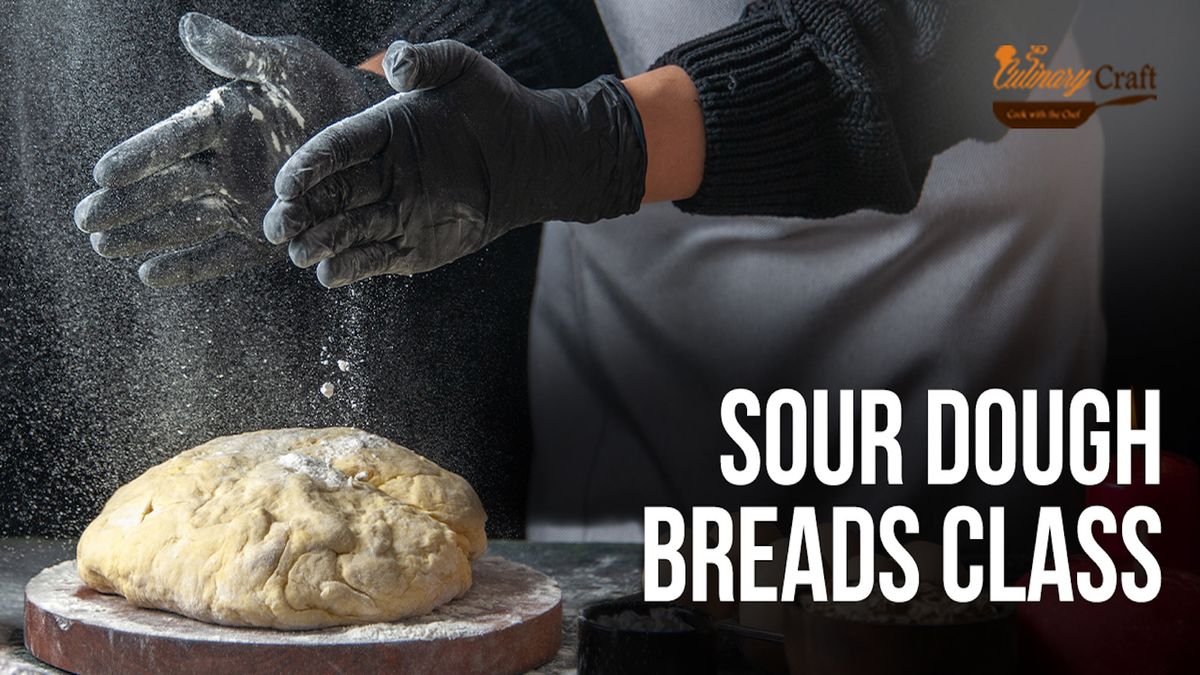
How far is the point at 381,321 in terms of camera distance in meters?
2.06

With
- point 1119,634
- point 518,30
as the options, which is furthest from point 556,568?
point 518,30

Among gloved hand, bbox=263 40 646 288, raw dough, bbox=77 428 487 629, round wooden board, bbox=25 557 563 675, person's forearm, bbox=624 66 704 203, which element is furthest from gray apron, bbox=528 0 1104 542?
round wooden board, bbox=25 557 563 675

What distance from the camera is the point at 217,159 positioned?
1.54 meters

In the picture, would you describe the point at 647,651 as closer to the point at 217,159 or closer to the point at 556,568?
the point at 556,568

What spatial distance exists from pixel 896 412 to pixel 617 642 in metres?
1.23

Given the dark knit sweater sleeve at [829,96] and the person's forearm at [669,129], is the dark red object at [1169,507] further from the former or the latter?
the person's forearm at [669,129]

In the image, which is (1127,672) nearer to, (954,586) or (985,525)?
(954,586)

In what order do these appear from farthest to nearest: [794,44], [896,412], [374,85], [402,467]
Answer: [896,412] → [794,44] → [374,85] → [402,467]

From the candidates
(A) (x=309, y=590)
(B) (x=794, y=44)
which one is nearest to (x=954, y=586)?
(A) (x=309, y=590)

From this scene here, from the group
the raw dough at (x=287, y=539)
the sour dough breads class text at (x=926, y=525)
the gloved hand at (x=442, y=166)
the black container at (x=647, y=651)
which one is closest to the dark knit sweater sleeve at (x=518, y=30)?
the gloved hand at (x=442, y=166)

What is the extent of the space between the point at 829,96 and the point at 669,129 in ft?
0.85

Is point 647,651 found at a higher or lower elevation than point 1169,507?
lower

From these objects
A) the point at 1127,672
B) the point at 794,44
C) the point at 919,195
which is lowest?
the point at 1127,672

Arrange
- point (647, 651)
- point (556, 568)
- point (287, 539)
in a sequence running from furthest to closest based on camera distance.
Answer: point (556, 568) → point (287, 539) → point (647, 651)
